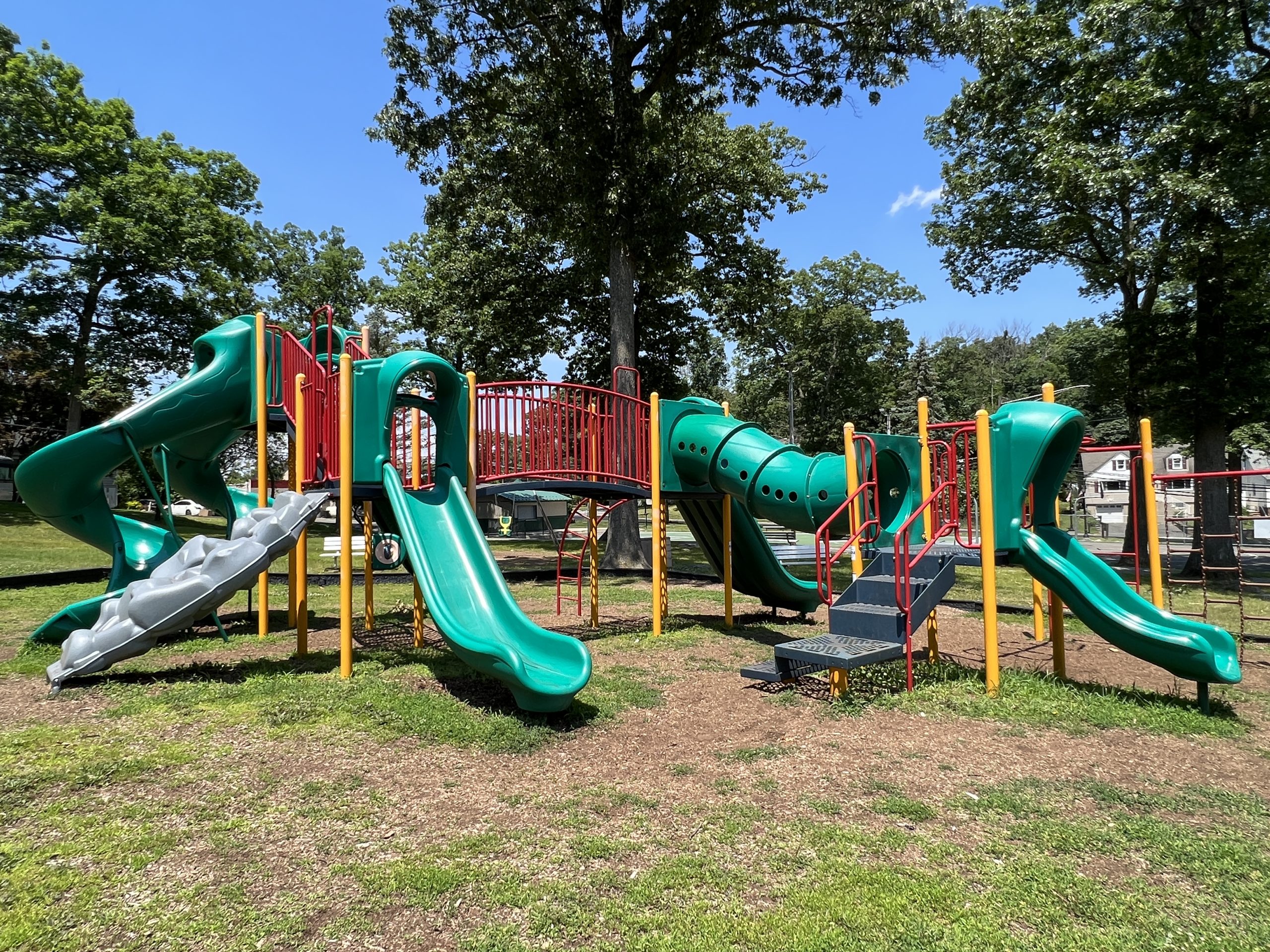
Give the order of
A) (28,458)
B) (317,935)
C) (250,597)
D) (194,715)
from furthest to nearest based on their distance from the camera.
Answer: (250,597), (28,458), (194,715), (317,935)

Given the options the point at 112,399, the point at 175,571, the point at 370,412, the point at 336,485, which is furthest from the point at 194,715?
the point at 112,399

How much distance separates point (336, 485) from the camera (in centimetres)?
784

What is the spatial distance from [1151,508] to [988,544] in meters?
2.94

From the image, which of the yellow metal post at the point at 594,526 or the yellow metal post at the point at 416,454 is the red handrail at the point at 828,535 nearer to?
the yellow metal post at the point at 594,526

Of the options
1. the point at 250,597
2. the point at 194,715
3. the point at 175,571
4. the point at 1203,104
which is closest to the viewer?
the point at 194,715

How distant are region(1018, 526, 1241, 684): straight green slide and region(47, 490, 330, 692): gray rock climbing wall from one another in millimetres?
7298

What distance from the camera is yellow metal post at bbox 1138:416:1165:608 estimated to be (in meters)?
8.23

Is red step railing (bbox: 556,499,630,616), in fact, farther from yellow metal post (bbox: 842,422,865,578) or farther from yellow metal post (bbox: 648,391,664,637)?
yellow metal post (bbox: 842,422,865,578)

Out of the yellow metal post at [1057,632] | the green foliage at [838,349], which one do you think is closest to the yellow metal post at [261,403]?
the yellow metal post at [1057,632]

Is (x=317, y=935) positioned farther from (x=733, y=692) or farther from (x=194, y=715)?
(x=733, y=692)

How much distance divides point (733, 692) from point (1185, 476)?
6908 millimetres

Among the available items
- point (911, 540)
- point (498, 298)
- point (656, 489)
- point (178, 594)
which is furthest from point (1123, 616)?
point (498, 298)

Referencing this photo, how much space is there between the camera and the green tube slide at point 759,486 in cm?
800

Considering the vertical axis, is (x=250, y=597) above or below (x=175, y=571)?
below
